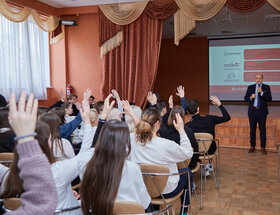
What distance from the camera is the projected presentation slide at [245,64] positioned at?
12.7 m

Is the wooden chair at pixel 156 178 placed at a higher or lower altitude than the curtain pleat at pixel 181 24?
lower

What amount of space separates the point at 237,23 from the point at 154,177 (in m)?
9.28

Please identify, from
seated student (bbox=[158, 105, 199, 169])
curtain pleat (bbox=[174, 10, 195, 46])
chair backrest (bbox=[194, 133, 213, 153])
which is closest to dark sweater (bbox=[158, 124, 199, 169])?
seated student (bbox=[158, 105, 199, 169])

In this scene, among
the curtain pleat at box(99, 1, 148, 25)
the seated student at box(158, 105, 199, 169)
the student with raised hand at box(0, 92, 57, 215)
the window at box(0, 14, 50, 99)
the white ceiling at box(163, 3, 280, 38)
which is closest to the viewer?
the student with raised hand at box(0, 92, 57, 215)

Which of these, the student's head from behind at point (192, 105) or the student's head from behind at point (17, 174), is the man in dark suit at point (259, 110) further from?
the student's head from behind at point (17, 174)

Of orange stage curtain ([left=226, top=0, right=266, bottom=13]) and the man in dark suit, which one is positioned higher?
orange stage curtain ([left=226, top=0, right=266, bottom=13])

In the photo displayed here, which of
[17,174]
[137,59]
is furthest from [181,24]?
[17,174]

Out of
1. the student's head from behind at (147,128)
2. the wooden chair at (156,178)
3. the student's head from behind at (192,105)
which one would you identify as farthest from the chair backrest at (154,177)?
the student's head from behind at (192,105)

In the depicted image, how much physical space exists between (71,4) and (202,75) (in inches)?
309

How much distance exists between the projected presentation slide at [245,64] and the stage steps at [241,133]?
20.1 ft

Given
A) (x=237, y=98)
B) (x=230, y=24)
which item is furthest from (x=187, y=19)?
(x=237, y=98)

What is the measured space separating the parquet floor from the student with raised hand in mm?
2873

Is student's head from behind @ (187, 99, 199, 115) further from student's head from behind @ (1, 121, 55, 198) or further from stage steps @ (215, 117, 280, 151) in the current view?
student's head from behind @ (1, 121, 55, 198)

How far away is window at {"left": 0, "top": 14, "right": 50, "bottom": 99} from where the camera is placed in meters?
6.64
